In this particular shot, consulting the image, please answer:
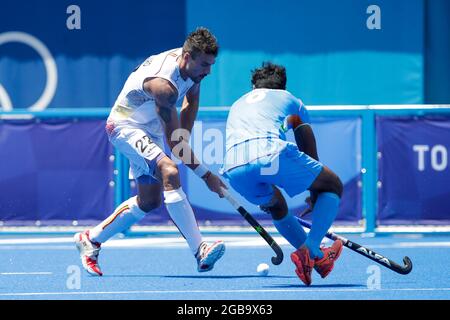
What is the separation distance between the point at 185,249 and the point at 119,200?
1.22 m

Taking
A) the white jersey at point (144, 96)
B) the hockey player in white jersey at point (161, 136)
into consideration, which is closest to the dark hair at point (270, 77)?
the hockey player in white jersey at point (161, 136)

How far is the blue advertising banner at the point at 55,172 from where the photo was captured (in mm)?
11375

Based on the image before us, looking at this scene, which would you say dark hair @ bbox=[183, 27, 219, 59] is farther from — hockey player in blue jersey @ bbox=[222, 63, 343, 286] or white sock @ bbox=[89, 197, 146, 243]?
white sock @ bbox=[89, 197, 146, 243]

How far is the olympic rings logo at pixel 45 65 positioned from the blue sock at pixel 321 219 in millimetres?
7422

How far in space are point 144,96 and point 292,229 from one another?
4.56 ft

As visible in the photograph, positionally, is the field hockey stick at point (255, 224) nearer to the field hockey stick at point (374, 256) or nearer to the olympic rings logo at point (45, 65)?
the field hockey stick at point (374, 256)

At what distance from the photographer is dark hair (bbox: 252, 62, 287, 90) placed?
782cm

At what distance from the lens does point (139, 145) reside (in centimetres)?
800

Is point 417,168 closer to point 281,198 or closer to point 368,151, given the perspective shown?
point 368,151

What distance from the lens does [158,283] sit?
764 centimetres

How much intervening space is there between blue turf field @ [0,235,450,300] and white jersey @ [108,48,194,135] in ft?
3.56

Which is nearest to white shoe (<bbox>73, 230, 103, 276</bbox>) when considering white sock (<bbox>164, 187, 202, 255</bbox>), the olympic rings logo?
white sock (<bbox>164, 187, 202, 255</bbox>)
